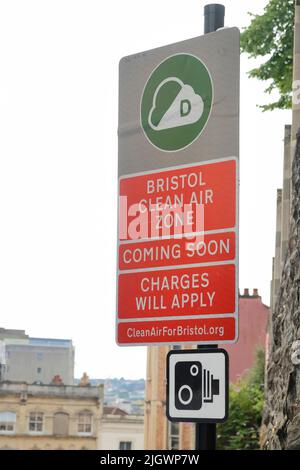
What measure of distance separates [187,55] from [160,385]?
2590 inches

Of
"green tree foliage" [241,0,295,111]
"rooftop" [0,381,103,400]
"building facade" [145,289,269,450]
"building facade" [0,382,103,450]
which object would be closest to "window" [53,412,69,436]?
"building facade" [0,382,103,450]

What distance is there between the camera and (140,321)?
7750mm

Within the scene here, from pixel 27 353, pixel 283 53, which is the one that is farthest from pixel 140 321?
pixel 27 353

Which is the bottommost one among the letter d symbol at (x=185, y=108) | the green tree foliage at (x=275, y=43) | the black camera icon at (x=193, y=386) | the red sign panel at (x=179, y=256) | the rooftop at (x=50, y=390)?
the black camera icon at (x=193, y=386)

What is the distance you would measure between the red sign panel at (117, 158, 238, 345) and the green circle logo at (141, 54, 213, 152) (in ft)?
0.77

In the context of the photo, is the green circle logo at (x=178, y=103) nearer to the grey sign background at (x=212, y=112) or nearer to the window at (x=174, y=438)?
the grey sign background at (x=212, y=112)

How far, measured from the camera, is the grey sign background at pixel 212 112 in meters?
7.50

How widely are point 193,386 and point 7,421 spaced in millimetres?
121156

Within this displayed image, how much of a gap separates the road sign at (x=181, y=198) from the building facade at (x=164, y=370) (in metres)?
48.0

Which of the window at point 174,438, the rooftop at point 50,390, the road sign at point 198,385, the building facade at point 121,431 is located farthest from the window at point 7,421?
the road sign at point 198,385

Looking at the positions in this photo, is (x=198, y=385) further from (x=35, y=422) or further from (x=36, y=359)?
(x=35, y=422)

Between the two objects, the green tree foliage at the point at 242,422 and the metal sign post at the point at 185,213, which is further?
the green tree foliage at the point at 242,422

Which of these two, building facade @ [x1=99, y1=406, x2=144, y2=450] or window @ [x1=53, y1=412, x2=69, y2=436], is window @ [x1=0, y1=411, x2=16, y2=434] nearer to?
window @ [x1=53, y1=412, x2=69, y2=436]

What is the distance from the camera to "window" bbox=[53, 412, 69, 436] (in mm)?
123938
